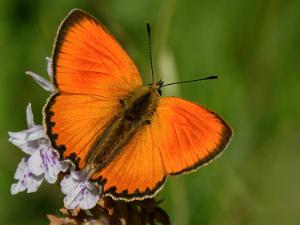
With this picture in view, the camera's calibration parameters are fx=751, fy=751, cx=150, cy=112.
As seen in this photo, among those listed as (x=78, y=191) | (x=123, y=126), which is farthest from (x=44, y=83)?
(x=78, y=191)

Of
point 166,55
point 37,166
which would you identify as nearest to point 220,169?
point 166,55

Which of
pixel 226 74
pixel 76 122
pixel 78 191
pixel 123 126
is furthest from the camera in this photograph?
pixel 226 74

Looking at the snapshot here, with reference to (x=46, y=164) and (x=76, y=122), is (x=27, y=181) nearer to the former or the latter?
(x=46, y=164)

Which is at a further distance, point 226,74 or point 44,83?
point 226,74

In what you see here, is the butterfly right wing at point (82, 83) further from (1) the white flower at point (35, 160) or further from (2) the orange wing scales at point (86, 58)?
(1) the white flower at point (35, 160)

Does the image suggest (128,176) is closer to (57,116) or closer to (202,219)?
(57,116)

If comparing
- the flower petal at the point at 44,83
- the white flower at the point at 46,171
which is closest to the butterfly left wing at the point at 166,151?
the white flower at the point at 46,171
